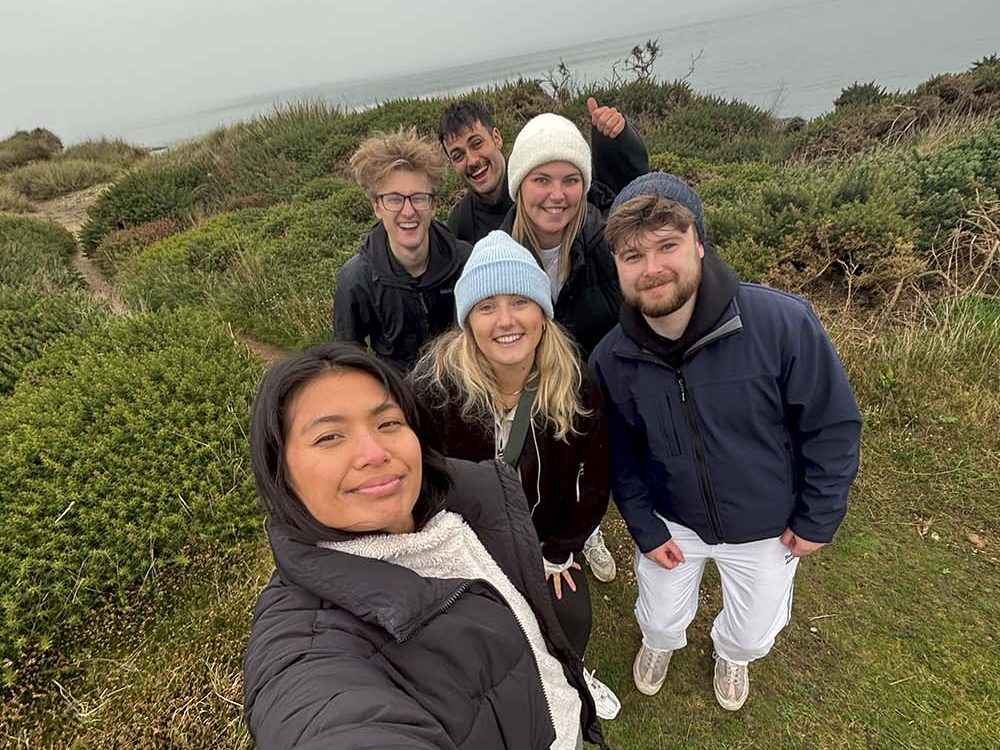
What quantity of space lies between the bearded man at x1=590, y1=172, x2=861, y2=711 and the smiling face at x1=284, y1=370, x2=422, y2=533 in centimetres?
110

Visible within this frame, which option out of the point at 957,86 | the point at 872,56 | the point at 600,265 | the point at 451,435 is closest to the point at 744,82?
the point at 872,56

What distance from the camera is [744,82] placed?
2003cm

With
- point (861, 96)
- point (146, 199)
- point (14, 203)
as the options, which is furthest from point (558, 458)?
point (14, 203)

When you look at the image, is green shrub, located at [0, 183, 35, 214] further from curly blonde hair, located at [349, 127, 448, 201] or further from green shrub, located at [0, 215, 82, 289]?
curly blonde hair, located at [349, 127, 448, 201]

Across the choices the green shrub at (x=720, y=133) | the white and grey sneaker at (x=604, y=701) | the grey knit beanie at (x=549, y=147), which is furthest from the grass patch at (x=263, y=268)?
the green shrub at (x=720, y=133)

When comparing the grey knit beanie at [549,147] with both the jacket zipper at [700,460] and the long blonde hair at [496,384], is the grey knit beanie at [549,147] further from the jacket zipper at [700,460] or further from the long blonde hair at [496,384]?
→ the jacket zipper at [700,460]

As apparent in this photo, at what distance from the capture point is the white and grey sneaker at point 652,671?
8.95ft

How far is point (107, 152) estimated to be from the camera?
72.8 ft

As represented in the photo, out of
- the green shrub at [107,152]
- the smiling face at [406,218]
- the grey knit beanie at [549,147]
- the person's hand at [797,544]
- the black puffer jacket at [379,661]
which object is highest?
the green shrub at [107,152]

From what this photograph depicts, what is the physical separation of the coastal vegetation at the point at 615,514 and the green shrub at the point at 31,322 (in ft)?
0.11

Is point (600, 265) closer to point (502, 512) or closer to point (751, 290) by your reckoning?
point (751, 290)

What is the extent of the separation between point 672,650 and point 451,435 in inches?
66.0

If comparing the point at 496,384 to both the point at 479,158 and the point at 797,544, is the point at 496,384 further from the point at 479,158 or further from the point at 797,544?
the point at 479,158

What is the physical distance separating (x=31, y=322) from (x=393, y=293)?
5.44 m
